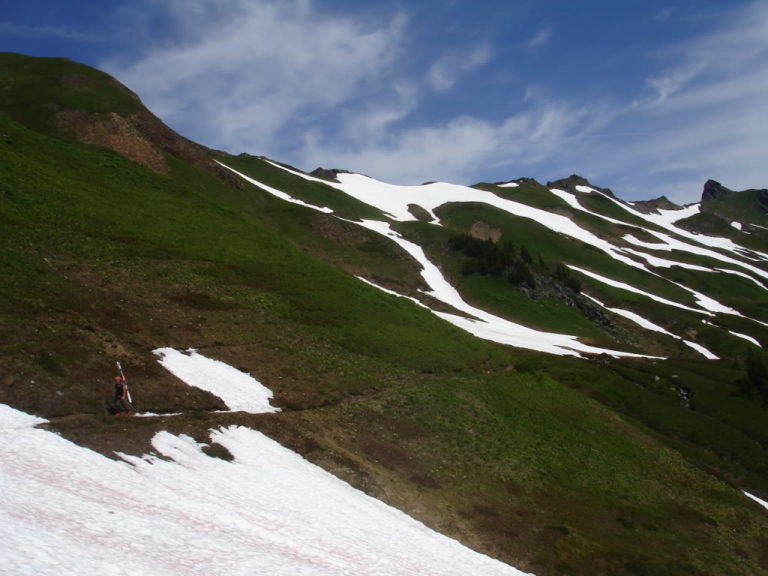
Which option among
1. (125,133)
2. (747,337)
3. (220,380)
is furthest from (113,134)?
(747,337)

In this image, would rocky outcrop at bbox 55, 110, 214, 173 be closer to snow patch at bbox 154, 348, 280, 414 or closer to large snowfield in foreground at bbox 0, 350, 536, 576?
snow patch at bbox 154, 348, 280, 414

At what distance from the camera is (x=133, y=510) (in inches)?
603

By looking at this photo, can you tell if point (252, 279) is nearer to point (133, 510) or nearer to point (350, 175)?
point (133, 510)

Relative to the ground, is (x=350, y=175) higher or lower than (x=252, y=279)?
higher

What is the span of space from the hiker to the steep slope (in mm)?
Result: 787

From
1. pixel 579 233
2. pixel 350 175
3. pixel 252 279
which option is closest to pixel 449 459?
pixel 252 279

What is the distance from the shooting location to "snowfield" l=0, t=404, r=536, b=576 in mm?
12188

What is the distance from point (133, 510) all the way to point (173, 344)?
744 inches

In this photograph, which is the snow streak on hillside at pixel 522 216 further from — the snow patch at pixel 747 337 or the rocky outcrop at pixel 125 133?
the rocky outcrop at pixel 125 133

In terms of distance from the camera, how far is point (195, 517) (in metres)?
16.4

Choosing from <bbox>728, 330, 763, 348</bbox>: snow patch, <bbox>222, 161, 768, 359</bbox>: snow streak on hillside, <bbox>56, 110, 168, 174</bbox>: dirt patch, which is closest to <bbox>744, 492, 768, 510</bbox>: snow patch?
<bbox>222, 161, 768, 359</bbox>: snow streak on hillside

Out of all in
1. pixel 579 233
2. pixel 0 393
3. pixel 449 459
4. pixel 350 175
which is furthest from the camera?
pixel 350 175

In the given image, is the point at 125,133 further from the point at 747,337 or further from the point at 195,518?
the point at 747,337

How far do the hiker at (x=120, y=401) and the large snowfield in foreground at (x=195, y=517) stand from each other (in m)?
2.22
